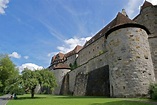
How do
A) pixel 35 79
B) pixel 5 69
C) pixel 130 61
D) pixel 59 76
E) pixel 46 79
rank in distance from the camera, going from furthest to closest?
pixel 59 76 < pixel 5 69 < pixel 46 79 < pixel 35 79 < pixel 130 61

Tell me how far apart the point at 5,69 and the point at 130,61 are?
1307 inches

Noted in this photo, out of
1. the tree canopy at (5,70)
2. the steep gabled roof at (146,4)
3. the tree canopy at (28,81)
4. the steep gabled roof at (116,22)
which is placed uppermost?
the steep gabled roof at (146,4)

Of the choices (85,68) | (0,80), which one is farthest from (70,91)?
(0,80)

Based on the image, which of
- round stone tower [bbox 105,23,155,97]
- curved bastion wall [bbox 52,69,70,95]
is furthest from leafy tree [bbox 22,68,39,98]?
curved bastion wall [bbox 52,69,70,95]

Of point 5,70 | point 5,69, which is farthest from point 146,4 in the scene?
point 5,70

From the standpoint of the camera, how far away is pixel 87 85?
29.9 m

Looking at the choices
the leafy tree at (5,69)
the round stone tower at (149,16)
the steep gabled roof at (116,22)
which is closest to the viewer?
the steep gabled roof at (116,22)

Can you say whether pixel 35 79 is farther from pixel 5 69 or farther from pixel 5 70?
pixel 5 70

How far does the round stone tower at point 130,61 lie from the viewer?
17984 millimetres

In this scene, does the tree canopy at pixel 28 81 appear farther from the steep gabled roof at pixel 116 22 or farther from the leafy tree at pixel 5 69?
the steep gabled roof at pixel 116 22

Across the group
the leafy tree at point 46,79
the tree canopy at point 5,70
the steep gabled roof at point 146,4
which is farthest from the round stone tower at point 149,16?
the tree canopy at point 5,70

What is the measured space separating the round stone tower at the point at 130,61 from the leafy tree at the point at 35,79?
1251 centimetres

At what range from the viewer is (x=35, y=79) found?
26062 millimetres

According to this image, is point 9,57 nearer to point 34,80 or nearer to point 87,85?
point 34,80
